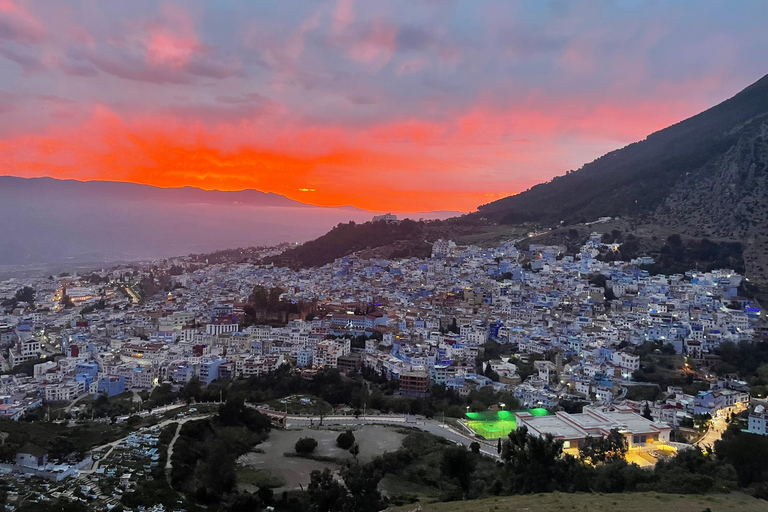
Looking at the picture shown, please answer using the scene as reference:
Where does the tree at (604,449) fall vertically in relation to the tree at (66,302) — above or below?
below

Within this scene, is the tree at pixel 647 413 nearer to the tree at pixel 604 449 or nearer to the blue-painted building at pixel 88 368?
the tree at pixel 604 449

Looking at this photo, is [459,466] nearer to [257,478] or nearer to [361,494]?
[361,494]

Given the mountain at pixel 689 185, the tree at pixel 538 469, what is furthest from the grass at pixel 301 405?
the mountain at pixel 689 185

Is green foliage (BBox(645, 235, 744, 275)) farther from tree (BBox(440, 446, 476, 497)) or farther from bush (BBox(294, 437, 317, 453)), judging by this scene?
bush (BBox(294, 437, 317, 453))

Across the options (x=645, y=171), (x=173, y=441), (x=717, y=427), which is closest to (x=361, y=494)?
(x=173, y=441)

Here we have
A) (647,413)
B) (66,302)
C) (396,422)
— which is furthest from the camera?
(66,302)

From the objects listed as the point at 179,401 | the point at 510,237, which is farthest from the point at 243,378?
the point at 510,237
